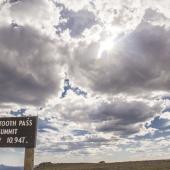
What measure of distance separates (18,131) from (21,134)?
8.9 inches

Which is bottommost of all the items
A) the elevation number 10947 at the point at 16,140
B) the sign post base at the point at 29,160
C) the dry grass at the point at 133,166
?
the sign post base at the point at 29,160

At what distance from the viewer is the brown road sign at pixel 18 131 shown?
1703 cm

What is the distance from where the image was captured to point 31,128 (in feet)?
56.0

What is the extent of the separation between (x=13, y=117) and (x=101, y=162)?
2824 inches

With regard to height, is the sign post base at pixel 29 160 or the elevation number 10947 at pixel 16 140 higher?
the elevation number 10947 at pixel 16 140

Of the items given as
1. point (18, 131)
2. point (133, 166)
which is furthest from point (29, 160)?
point (133, 166)

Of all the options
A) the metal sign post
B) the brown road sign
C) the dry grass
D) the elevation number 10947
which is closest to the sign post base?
the metal sign post

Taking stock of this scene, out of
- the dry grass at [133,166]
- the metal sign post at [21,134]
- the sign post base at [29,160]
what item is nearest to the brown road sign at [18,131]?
the metal sign post at [21,134]

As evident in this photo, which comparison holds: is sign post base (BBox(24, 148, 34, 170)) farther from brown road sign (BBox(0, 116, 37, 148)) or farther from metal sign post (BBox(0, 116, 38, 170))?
brown road sign (BBox(0, 116, 37, 148))

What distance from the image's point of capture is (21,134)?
17250 millimetres

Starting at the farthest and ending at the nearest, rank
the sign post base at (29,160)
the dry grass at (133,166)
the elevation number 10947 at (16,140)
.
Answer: the dry grass at (133,166) → the elevation number 10947 at (16,140) → the sign post base at (29,160)

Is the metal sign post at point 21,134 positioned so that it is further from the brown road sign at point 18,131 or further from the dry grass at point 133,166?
the dry grass at point 133,166

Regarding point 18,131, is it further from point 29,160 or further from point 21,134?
point 29,160

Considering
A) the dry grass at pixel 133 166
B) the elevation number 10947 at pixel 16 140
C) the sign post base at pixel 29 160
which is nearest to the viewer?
the sign post base at pixel 29 160
